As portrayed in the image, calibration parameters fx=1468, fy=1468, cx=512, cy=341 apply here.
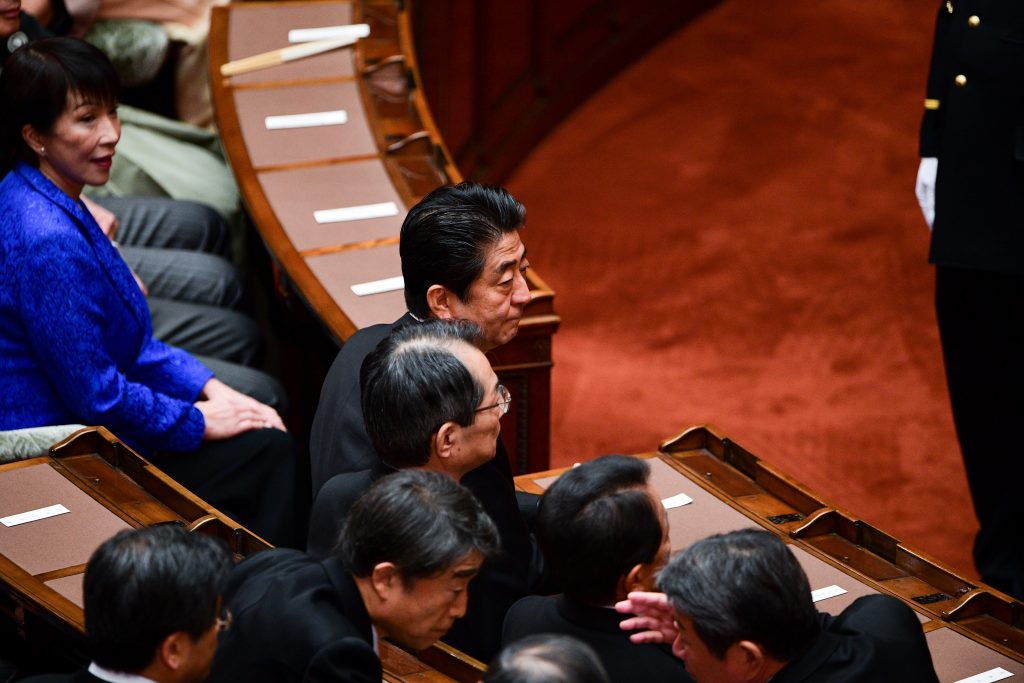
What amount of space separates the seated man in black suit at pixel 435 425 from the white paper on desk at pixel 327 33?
7.15 feet

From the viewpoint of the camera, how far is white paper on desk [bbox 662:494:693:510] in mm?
2799

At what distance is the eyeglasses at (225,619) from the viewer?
2.04m

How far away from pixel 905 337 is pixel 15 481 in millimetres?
3472

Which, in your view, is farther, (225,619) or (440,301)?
(440,301)

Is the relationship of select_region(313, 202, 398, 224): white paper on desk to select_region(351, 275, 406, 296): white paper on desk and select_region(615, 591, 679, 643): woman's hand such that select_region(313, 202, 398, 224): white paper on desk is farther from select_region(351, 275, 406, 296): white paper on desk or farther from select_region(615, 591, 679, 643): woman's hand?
select_region(615, 591, 679, 643): woman's hand

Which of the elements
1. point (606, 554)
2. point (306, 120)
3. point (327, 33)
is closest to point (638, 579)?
point (606, 554)

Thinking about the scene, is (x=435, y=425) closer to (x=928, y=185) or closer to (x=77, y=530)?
(x=77, y=530)

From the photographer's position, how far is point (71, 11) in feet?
14.1

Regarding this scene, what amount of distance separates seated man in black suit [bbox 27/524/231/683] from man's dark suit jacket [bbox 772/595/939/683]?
2.62 feet

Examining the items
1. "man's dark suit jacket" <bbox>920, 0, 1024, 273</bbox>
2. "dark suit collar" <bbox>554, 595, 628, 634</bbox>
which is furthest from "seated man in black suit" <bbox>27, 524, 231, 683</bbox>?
"man's dark suit jacket" <bbox>920, 0, 1024, 273</bbox>

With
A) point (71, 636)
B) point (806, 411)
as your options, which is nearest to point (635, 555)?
point (71, 636)

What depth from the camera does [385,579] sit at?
2070mm

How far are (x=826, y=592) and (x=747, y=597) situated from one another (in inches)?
23.8

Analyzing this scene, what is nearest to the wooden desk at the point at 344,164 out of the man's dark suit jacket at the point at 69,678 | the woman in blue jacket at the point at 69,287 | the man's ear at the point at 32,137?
the woman in blue jacket at the point at 69,287
